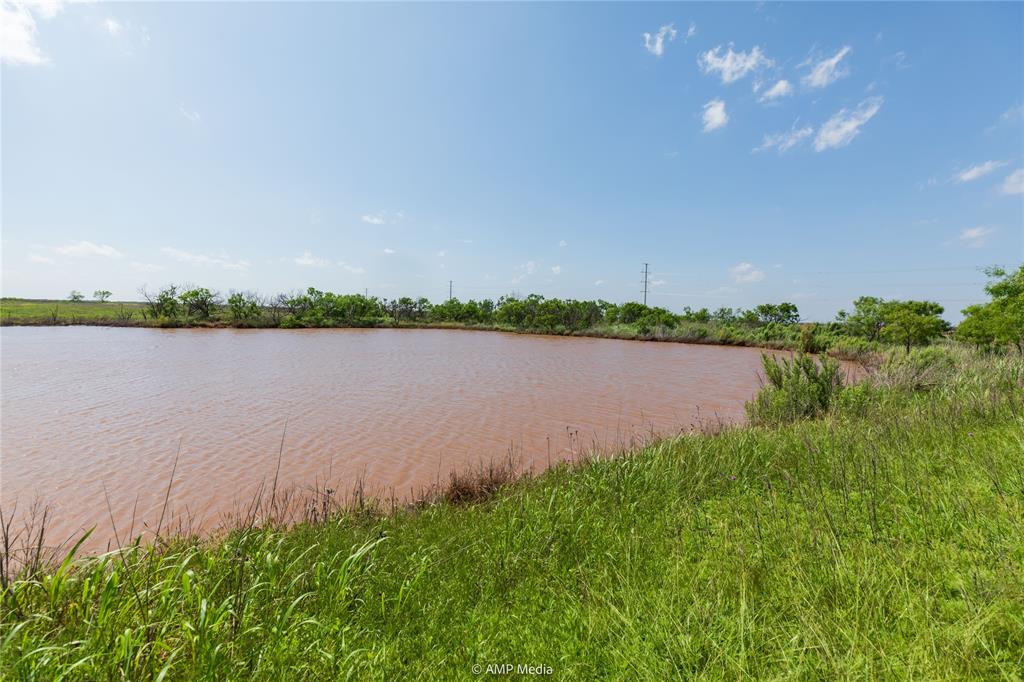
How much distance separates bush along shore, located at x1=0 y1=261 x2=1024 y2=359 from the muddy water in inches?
632

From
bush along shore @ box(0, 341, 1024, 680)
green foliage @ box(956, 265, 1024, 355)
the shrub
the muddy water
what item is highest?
green foliage @ box(956, 265, 1024, 355)

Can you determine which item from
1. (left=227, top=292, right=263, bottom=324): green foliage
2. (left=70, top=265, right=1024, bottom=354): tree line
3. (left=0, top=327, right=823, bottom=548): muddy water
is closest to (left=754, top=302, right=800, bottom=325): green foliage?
(left=70, top=265, right=1024, bottom=354): tree line

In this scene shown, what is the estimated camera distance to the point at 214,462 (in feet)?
21.4

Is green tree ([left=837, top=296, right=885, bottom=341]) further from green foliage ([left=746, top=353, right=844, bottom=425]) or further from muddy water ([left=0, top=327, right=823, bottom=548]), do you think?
green foliage ([left=746, top=353, right=844, bottom=425])

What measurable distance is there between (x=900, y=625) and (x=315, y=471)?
689cm

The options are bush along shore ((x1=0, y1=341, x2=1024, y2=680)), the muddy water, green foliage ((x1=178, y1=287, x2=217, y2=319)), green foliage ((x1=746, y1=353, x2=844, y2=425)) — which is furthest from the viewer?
green foliage ((x1=178, y1=287, x2=217, y2=319))

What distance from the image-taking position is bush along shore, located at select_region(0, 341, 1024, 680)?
1.80m

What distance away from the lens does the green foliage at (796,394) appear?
7504mm

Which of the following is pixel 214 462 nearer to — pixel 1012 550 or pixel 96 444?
pixel 96 444

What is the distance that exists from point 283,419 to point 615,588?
28.9ft

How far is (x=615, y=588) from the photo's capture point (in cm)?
262

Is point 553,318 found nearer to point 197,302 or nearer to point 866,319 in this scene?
point 866,319

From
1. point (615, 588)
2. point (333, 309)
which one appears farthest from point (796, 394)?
point (333, 309)

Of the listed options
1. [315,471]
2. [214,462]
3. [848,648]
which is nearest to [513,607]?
[848,648]
